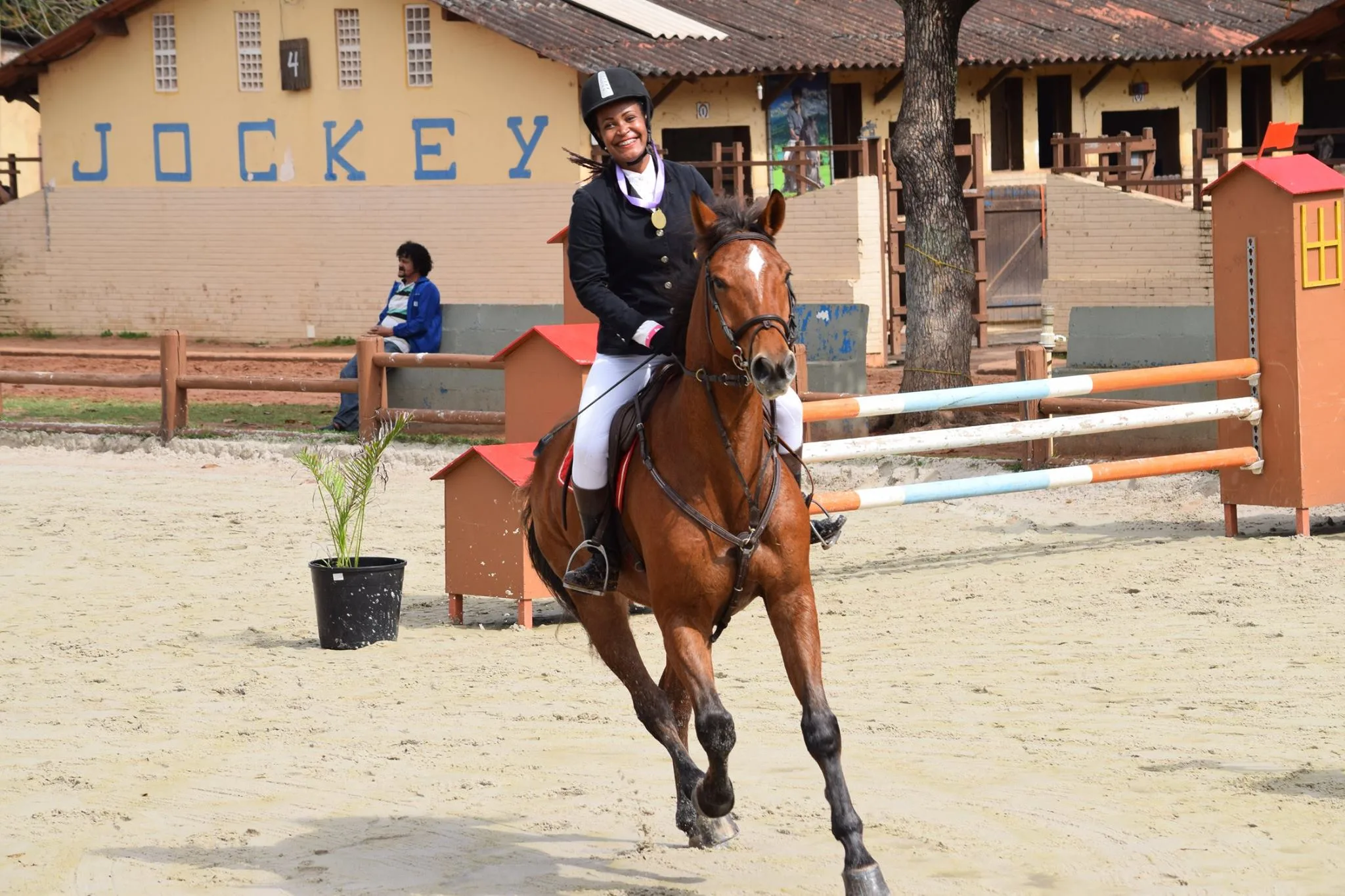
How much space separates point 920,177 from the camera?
1577 centimetres

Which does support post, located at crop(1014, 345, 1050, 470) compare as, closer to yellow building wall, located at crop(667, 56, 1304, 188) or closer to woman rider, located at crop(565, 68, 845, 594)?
woman rider, located at crop(565, 68, 845, 594)

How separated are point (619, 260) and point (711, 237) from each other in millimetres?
797

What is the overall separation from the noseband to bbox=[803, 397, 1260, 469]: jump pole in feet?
15.5

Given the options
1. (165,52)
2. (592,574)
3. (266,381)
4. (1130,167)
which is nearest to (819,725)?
(592,574)

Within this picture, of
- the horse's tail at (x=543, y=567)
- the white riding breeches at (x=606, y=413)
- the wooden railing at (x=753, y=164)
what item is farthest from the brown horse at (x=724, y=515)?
the wooden railing at (x=753, y=164)

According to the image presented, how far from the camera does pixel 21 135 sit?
39438mm

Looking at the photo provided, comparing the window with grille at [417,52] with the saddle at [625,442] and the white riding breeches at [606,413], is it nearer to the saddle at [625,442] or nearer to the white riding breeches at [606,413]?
the white riding breeches at [606,413]

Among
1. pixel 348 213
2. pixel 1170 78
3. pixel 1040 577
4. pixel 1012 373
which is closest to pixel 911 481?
pixel 1040 577

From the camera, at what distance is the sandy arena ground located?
5414 mm

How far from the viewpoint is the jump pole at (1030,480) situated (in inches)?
385

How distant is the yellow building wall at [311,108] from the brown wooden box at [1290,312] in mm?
16125

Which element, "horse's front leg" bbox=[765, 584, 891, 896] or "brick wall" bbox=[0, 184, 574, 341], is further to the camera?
"brick wall" bbox=[0, 184, 574, 341]

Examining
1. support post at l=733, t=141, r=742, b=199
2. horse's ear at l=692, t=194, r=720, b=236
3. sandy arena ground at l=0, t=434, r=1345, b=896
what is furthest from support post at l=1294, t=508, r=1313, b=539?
support post at l=733, t=141, r=742, b=199

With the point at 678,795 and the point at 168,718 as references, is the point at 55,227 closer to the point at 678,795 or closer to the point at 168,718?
the point at 168,718
